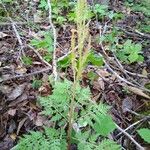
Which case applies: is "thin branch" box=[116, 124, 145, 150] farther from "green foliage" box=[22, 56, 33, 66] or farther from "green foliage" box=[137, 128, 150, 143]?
"green foliage" box=[22, 56, 33, 66]

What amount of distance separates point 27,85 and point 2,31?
1154 millimetres

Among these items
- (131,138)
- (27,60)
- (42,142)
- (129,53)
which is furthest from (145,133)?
(27,60)

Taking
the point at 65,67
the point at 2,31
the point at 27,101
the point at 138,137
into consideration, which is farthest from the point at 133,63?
the point at 2,31

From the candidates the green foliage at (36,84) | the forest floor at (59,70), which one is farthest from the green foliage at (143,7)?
the green foliage at (36,84)

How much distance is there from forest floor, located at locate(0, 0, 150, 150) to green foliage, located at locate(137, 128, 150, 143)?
152 mm

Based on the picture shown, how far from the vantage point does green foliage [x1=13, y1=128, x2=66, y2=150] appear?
211 cm

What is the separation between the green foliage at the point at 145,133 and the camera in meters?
2.48

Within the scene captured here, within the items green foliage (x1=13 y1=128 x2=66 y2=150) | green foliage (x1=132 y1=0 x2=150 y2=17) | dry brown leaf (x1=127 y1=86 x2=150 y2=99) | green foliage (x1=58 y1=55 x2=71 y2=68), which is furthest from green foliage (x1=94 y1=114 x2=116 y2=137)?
green foliage (x1=132 y1=0 x2=150 y2=17)

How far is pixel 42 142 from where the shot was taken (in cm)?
213

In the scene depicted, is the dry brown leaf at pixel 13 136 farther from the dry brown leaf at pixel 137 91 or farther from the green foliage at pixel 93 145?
the dry brown leaf at pixel 137 91

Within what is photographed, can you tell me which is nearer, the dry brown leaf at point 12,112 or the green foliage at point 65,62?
the dry brown leaf at point 12,112

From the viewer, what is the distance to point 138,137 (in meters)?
2.70

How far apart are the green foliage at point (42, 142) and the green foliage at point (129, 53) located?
164 centimetres

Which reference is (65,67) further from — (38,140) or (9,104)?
(38,140)
